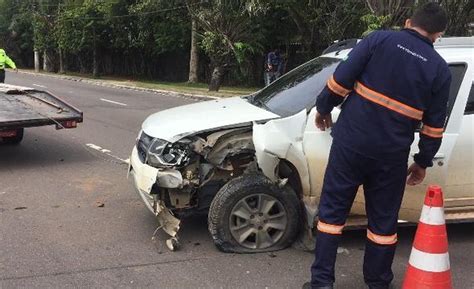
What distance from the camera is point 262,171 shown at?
15.7 feet

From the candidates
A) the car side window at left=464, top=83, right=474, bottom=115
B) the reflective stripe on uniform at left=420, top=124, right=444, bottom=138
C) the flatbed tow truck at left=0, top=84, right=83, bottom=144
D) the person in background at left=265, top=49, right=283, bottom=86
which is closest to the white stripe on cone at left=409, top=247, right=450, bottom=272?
the reflective stripe on uniform at left=420, top=124, right=444, bottom=138

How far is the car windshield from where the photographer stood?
16.6ft

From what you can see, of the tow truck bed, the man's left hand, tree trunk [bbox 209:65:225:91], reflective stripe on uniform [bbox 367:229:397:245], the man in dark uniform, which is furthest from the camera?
tree trunk [bbox 209:65:225:91]

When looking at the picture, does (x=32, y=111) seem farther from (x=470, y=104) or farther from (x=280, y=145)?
(x=470, y=104)

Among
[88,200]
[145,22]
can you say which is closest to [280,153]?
[88,200]

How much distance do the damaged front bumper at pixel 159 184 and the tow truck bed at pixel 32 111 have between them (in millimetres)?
3321

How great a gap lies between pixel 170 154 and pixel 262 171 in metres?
0.78

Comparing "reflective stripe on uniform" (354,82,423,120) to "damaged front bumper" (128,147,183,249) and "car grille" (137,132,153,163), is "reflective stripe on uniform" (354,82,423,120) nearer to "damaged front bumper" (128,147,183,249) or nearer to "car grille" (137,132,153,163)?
"damaged front bumper" (128,147,183,249)

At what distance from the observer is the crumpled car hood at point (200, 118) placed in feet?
16.1

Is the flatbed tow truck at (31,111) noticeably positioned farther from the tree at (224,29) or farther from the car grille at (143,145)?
the tree at (224,29)

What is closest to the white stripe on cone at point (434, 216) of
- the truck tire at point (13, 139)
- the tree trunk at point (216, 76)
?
the truck tire at point (13, 139)

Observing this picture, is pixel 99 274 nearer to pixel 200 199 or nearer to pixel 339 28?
pixel 200 199

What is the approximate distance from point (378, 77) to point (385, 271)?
1.33 metres

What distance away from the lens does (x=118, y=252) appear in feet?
16.0
